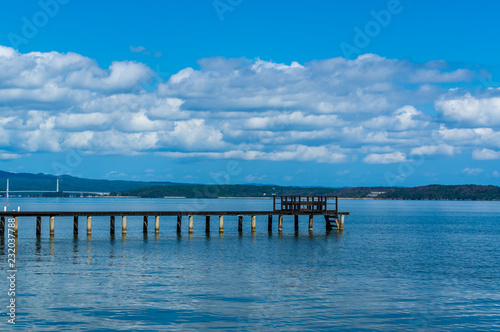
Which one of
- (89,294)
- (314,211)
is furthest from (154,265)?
(314,211)

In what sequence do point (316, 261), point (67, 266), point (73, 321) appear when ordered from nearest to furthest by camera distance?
1. point (73, 321)
2. point (67, 266)
3. point (316, 261)

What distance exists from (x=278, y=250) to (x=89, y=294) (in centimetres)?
2277

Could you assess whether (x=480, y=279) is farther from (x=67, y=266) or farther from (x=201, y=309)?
(x=67, y=266)

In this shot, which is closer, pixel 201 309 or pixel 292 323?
pixel 292 323

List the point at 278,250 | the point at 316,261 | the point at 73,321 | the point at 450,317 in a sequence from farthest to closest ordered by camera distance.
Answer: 1. the point at 278,250
2. the point at 316,261
3. the point at 450,317
4. the point at 73,321

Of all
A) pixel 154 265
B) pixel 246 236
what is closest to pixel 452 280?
pixel 154 265

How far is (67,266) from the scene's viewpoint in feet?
113

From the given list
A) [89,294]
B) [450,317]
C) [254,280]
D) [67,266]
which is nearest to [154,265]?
[67,266]

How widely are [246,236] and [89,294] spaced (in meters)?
35.5

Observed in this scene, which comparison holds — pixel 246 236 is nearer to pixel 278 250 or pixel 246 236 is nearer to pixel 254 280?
pixel 278 250

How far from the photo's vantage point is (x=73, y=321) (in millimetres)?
21016

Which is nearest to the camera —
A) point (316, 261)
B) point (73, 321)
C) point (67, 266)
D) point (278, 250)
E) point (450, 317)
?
point (73, 321)

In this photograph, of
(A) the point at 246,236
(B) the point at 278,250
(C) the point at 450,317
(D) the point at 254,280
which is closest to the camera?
(C) the point at 450,317

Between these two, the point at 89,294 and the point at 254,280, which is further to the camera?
the point at 254,280
